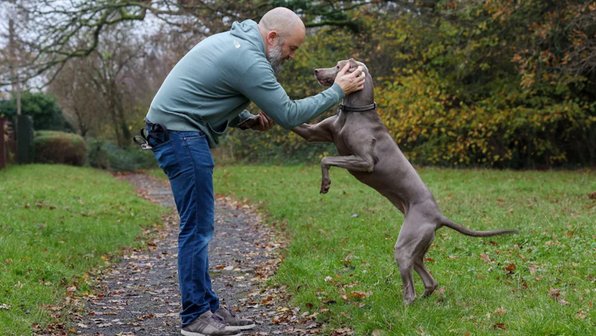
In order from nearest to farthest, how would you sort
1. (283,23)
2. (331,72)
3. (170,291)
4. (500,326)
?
(500,326)
(283,23)
(331,72)
(170,291)

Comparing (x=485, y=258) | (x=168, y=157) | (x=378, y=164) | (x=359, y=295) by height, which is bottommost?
(x=485, y=258)

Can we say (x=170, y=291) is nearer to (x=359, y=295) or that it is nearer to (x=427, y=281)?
(x=359, y=295)

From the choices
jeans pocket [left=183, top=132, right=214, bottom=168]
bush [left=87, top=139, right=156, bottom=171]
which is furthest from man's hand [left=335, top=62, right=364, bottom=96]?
bush [left=87, top=139, right=156, bottom=171]

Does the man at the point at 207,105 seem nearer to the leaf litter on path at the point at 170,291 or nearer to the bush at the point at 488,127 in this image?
the leaf litter on path at the point at 170,291

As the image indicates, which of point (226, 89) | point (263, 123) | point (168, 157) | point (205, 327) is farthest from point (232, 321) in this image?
point (226, 89)

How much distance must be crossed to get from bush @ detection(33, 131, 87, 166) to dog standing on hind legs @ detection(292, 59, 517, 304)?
22.4 metres

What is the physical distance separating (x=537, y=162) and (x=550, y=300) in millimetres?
18475

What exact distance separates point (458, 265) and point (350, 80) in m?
2.75

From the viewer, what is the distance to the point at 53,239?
898 centimetres

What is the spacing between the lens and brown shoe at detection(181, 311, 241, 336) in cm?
532

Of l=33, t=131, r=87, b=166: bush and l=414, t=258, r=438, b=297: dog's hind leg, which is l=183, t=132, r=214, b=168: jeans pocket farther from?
l=33, t=131, r=87, b=166: bush

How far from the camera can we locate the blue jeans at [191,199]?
5137 mm

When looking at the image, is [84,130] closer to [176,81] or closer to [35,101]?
[35,101]

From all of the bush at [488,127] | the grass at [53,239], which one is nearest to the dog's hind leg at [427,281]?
the grass at [53,239]
